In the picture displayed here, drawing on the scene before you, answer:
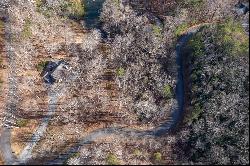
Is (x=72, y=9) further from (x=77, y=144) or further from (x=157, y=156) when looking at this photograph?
(x=157, y=156)

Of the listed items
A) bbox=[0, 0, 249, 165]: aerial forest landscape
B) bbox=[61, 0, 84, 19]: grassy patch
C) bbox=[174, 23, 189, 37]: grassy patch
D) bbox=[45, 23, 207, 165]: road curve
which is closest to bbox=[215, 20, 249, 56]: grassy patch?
bbox=[0, 0, 249, 165]: aerial forest landscape

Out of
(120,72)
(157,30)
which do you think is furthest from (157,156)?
(157,30)

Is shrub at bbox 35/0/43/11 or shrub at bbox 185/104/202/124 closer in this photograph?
shrub at bbox 185/104/202/124

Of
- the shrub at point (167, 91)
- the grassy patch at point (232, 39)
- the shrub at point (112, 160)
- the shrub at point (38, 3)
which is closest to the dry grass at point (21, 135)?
the shrub at point (112, 160)

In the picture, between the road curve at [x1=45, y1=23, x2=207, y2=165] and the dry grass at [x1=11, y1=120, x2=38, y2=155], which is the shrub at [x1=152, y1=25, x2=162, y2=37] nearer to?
the road curve at [x1=45, y1=23, x2=207, y2=165]

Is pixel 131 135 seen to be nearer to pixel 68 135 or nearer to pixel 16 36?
pixel 68 135

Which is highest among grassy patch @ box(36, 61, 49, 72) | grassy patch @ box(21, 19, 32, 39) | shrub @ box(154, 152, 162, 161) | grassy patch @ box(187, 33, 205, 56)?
grassy patch @ box(21, 19, 32, 39)

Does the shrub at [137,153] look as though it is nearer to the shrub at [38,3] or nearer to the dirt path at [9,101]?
the dirt path at [9,101]
